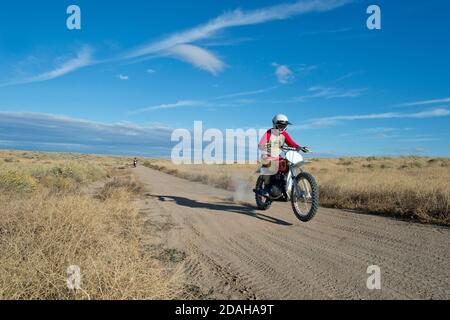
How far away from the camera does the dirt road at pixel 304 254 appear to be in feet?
13.4

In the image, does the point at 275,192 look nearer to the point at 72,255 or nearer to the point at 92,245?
the point at 92,245

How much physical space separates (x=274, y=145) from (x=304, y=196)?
1756 millimetres

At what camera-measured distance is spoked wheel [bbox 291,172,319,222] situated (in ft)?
25.3

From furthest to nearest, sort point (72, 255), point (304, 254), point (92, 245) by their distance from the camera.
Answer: point (304, 254) → point (92, 245) → point (72, 255)

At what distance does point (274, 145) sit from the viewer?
9.23 meters

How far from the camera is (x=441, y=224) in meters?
7.52

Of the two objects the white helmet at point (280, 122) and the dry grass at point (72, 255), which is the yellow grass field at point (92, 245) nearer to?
the dry grass at point (72, 255)

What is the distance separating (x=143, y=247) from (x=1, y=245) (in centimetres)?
203

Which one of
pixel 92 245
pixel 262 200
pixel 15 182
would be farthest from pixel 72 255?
pixel 15 182

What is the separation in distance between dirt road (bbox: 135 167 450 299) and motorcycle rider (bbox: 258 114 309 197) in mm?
1174

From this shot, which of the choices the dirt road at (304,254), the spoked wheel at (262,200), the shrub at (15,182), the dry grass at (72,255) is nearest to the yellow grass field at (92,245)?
the dry grass at (72,255)
